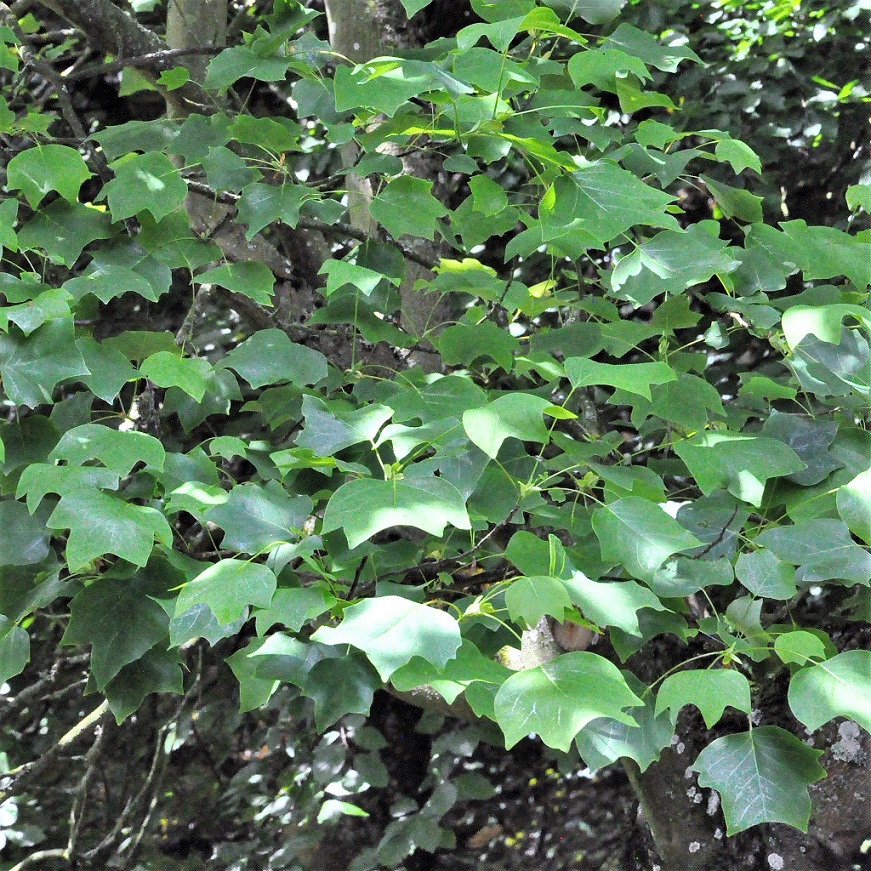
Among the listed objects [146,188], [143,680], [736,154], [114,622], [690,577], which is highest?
[736,154]

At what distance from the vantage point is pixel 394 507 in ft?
2.79

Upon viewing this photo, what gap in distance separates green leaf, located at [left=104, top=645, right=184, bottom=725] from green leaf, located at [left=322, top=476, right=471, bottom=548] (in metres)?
0.46

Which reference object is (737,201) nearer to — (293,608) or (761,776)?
(761,776)

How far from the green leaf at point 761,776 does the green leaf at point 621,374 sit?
422 mm

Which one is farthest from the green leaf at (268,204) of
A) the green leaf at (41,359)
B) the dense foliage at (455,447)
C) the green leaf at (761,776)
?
the green leaf at (761,776)

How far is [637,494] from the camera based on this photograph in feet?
3.87

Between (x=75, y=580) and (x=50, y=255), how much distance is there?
417 mm

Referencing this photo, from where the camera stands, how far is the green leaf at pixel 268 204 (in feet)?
3.96

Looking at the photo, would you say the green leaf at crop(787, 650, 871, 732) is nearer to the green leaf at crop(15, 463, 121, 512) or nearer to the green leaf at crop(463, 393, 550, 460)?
the green leaf at crop(463, 393, 550, 460)

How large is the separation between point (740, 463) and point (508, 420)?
35 centimetres

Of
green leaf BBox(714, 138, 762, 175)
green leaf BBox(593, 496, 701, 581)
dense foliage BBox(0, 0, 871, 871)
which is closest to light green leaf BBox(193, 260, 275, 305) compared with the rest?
dense foliage BBox(0, 0, 871, 871)

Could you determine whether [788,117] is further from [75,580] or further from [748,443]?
[75,580]

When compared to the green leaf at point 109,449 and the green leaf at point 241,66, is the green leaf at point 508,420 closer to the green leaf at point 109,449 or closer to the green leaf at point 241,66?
the green leaf at point 109,449

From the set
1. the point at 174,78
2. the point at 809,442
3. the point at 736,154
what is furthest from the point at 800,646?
the point at 174,78
